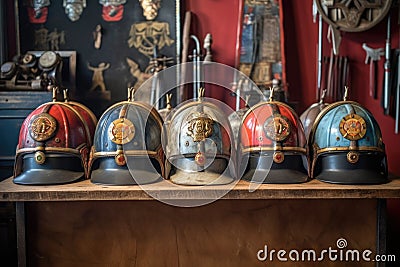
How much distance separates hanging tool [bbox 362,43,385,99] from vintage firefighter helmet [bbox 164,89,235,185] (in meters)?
1.83

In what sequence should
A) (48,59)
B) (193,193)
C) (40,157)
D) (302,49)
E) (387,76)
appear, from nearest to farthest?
(193,193) → (40,157) → (48,59) → (387,76) → (302,49)

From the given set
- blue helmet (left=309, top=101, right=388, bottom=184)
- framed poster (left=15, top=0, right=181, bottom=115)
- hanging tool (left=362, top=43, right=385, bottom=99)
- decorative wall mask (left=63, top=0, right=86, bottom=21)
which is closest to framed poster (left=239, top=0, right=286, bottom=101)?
framed poster (left=15, top=0, right=181, bottom=115)

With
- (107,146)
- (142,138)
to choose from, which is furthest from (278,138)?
(107,146)

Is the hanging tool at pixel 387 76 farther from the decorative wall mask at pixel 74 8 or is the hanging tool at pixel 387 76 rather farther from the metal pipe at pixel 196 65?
the decorative wall mask at pixel 74 8

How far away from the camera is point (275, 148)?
5.16 ft

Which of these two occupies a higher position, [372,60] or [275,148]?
[372,60]

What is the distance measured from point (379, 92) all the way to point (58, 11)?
2.29 m

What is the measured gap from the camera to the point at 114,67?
3033mm

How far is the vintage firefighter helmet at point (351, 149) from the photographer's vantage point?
1.56 m

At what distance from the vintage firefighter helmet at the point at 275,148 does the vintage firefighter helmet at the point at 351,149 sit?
82 mm

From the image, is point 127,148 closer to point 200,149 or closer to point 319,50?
point 200,149

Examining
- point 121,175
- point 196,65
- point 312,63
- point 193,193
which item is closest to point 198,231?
point 193,193

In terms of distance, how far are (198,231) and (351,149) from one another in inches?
24.6

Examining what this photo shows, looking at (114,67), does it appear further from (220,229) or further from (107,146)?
(220,229)
